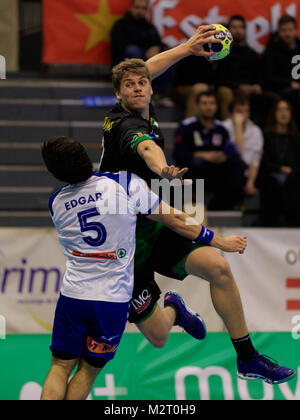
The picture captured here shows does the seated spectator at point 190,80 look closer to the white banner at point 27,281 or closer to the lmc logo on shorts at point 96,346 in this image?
the white banner at point 27,281

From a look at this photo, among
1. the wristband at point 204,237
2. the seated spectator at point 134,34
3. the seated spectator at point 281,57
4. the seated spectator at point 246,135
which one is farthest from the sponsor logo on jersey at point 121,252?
the seated spectator at point 281,57

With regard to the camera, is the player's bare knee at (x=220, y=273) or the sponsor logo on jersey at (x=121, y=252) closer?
the sponsor logo on jersey at (x=121, y=252)

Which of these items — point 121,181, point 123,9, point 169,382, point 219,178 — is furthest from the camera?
point 123,9

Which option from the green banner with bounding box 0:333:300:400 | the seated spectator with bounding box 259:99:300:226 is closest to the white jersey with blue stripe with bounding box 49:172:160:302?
the green banner with bounding box 0:333:300:400

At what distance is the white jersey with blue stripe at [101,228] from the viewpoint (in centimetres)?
514

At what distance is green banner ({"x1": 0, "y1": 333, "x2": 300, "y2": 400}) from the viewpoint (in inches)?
312

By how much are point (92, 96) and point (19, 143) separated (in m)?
1.34

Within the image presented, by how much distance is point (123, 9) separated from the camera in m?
11.4

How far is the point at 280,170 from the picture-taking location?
32.7ft

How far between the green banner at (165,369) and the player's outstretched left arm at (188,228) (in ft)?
9.92

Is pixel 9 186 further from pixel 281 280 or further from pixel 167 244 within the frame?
pixel 167 244

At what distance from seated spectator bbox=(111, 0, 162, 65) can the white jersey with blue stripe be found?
18.5 feet

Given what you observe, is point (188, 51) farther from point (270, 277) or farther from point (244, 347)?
point (270, 277)
